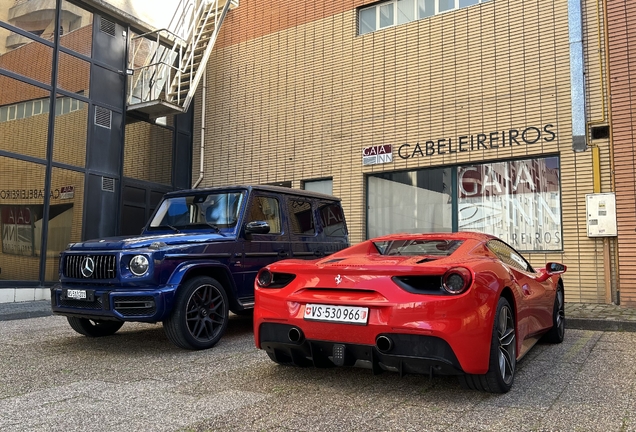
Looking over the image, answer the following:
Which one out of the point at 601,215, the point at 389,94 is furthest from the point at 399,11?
the point at 601,215

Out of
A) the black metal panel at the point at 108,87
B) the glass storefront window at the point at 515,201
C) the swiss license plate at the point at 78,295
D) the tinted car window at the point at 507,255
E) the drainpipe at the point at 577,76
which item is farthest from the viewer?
the black metal panel at the point at 108,87

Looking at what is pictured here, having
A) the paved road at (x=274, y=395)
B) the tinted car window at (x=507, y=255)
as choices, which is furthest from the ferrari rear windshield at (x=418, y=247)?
the paved road at (x=274, y=395)

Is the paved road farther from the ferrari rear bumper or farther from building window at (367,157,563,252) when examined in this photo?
building window at (367,157,563,252)

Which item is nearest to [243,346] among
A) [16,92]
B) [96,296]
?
[96,296]

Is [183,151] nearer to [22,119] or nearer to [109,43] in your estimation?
[109,43]

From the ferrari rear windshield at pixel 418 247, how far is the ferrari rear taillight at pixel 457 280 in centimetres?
54

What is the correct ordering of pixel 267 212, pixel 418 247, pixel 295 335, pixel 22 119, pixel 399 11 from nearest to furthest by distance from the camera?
pixel 295 335
pixel 418 247
pixel 267 212
pixel 22 119
pixel 399 11

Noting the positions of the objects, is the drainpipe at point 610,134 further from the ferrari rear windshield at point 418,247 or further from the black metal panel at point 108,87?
the black metal panel at point 108,87

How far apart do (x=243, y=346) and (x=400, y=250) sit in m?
2.15

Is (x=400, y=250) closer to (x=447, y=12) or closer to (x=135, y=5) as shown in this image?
(x=447, y=12)

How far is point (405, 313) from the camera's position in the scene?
3.51m

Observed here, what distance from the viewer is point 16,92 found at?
10.6m

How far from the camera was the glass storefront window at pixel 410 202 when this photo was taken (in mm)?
10938

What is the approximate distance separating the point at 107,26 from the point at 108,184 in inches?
153
